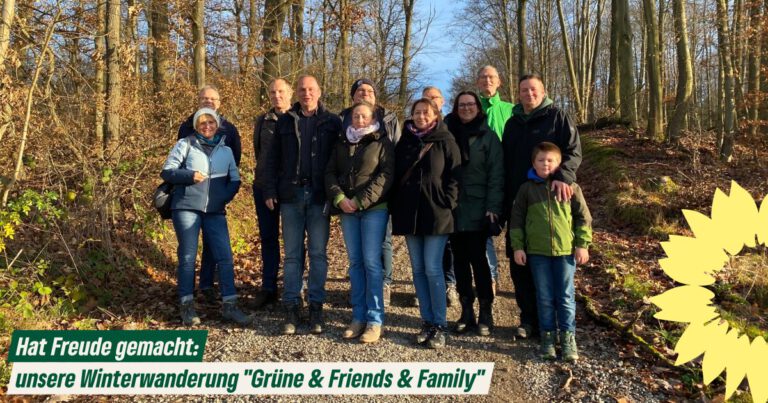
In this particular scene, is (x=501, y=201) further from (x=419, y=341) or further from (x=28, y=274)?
(x=28, y=274)

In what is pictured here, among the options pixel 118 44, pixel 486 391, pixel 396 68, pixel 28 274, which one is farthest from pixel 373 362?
pixel 396 68

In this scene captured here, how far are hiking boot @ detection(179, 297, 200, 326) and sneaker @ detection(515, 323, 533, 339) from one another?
10.2 feet

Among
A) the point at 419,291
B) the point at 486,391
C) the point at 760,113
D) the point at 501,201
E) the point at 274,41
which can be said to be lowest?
the point at 486,391

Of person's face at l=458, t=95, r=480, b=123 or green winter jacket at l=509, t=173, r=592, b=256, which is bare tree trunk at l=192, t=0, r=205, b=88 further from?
green winter jacket at l=509, t=173, r=592, b=256

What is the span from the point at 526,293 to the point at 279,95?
3111 millimetres

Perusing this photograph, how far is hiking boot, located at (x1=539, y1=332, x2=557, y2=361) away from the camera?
4.19m

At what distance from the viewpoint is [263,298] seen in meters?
5.54

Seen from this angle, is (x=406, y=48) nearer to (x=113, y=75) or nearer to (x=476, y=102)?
(x=113, y=75)

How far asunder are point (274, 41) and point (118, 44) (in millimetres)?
5068

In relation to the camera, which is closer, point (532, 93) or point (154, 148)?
point (532, 93)

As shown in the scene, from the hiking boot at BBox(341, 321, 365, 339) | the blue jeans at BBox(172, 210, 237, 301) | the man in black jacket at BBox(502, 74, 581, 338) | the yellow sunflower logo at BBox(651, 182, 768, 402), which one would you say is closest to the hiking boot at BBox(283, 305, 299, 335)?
the hiking boot at BBox(341, 321, 365, 339)

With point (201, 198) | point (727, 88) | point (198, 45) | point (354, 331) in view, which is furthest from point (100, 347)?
point (727, 88)

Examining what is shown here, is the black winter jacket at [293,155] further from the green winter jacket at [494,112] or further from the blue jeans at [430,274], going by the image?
the green winter jacket at [494,112]

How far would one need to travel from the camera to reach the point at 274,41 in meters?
11.7
